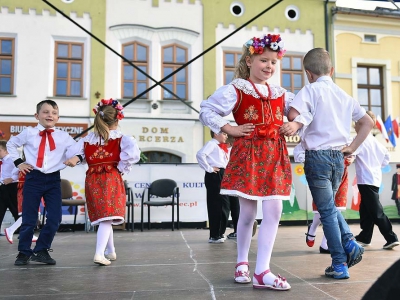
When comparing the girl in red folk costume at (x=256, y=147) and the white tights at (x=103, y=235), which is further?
the white tights at (x=103, y=235)

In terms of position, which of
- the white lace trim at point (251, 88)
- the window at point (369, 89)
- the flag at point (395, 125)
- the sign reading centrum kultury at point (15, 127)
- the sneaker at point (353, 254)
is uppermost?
the window at point (369, 89)

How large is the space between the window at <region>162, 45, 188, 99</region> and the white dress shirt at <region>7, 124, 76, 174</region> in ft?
34.9

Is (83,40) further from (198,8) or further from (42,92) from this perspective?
(198,8)

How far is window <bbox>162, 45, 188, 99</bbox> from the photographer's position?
1533cm

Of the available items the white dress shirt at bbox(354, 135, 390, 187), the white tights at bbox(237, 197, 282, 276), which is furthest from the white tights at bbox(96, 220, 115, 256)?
the white dress shirt at bbox(354, 135, 390, 187)

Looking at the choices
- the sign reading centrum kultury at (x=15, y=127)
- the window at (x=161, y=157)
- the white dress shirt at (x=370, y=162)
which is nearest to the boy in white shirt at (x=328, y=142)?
the white dress shirt at (x=370, y=162)

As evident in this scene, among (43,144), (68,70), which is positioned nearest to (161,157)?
(68,70)

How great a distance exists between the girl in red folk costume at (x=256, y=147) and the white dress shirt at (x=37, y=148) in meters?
1.98

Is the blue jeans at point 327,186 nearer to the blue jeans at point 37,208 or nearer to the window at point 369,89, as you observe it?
the blue jeans at point 37,208

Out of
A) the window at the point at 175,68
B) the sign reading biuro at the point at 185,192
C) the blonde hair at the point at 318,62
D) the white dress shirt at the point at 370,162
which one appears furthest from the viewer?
the window at the point at 175,68

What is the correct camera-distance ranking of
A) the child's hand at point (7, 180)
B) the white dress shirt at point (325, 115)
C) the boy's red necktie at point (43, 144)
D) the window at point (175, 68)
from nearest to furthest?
1. the white dress shirt at point (325, 115)
2. the boy's red necktie at point (43, 144)
3. the child's hand at point (7, 180)
4. the window at point (175, 68)

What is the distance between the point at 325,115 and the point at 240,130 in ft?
2.55

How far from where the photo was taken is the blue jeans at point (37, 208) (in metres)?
4.46

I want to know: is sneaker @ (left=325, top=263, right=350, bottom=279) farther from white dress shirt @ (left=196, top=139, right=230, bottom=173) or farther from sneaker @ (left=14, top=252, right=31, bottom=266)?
white dress shirt @ (left=196, top=139, right=230, bottom=173)
